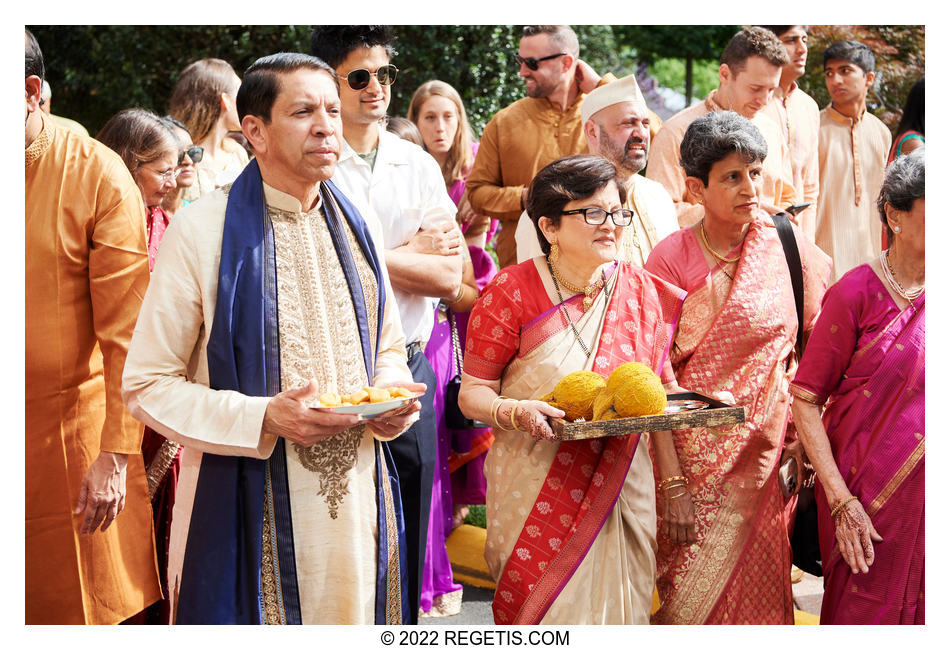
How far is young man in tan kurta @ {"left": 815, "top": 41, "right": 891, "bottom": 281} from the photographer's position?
7.20 m

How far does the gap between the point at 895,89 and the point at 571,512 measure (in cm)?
961

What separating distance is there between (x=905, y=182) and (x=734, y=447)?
1189mm

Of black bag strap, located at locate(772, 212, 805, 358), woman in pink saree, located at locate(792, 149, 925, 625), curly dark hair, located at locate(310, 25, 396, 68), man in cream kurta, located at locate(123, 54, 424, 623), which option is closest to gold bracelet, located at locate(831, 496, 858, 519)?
woman in pink saree, located at locate(792, 149, 925, 625)

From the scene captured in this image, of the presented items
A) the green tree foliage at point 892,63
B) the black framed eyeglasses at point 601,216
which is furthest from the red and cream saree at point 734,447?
the green tree foliage at point 892,63

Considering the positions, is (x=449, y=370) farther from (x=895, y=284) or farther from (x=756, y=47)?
(x=756, y=47)

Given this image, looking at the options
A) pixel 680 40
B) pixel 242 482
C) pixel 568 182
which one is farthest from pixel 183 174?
pixel 680 40

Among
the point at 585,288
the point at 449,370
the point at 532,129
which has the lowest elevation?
the point at 449,370

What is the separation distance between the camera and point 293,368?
3023mm

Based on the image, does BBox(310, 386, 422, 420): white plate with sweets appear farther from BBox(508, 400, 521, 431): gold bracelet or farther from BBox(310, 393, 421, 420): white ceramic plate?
BBox(508, 400, 521, 431): gold bracelet

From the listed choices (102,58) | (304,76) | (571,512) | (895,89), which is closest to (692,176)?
(571,512)

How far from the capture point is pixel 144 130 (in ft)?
14.9

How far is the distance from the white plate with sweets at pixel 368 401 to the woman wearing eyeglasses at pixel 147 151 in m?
1.98

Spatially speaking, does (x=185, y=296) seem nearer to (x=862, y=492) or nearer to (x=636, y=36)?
(x=862, y=492)

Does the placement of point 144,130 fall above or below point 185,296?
above
